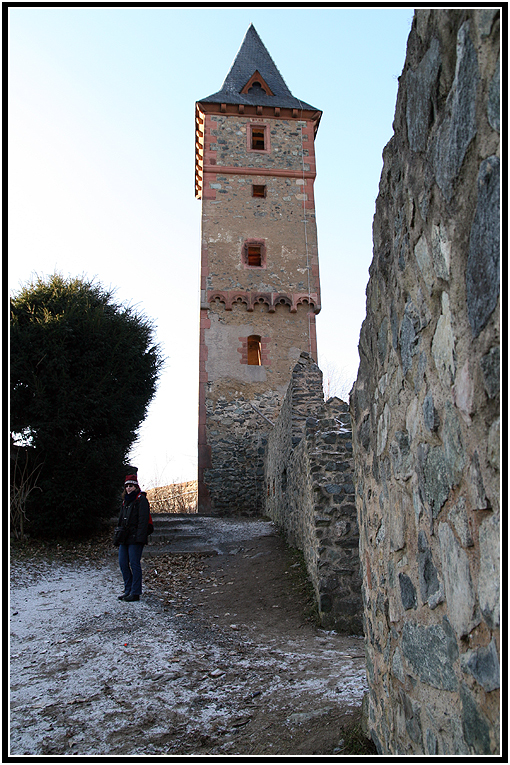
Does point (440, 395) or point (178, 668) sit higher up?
point (440, 395)

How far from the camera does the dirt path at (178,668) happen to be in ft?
9.78

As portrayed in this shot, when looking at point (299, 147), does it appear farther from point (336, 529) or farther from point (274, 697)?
point (274, 697)

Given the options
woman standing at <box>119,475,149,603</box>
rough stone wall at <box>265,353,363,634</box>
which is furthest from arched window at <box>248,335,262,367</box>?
woman standing at <box>119,475,149,603</box>

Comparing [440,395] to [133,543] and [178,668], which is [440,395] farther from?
[133,543]

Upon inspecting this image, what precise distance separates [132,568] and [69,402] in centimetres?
410

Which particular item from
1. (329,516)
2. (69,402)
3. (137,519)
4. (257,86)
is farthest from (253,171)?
(329,516)

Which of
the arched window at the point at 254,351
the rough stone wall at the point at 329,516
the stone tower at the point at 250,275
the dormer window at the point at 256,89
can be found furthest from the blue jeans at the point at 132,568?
the dormer window at the point at 256,89

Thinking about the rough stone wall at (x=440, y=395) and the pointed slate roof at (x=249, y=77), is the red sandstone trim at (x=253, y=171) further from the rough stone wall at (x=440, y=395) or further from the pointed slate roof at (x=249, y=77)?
the rough stone wall at (x=440, y=395)

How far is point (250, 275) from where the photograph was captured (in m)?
16.1

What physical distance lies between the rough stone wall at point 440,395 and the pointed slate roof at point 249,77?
18335mm

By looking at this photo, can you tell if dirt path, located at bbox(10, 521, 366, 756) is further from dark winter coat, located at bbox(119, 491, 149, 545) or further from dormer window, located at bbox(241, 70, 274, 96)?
dormer window, located at bbox(241, 70, 274, 96)

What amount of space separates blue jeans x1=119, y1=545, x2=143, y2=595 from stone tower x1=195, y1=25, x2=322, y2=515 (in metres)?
7.82

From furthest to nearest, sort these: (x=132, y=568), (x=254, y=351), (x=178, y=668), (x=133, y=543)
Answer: (x=254, y=351) → (x=133, y=543) → (x=132, y=568) → (x=178, y=668)

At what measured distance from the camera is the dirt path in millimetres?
2982
